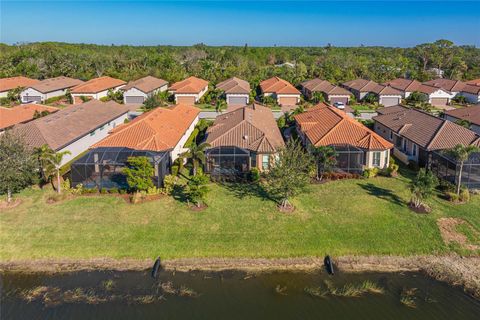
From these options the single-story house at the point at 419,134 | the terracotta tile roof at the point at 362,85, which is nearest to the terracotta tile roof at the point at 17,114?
the single-story house at the point at 419,134

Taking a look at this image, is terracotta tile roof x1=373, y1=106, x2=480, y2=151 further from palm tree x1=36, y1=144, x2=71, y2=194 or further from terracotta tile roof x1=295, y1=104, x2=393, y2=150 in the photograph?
palm tree x1=36, y1=144, x2=71, y2=194

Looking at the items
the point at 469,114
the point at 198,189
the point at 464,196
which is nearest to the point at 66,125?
the point at 198,189

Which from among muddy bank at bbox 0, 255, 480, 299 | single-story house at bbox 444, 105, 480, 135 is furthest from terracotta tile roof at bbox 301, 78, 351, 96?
muddy bank at bbox 0, 255, 480, 299

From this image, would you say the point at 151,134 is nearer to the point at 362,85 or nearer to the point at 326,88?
the point at 326,88

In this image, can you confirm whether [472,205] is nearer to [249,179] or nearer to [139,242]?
[249,179]

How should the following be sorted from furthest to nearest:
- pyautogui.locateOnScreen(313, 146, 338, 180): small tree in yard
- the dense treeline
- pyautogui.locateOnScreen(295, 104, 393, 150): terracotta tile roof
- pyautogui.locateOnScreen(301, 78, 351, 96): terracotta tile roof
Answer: the dense treeline < pyautogui.locateOnScreen(301, 78, 351, 96): terracotta tile roof < pyautogui.locateOnScreen(295, 104, 393, 150): terracotta tile roof < pyautogui.locateOnScreen(313, 146, 338, 180): small tree in yard

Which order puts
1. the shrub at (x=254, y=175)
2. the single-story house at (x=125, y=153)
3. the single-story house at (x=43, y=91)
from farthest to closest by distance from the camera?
the single-story house at (x=43, y=91) → the shrub at (x=254, y=175) → the single-story house at (x=125, y=153)

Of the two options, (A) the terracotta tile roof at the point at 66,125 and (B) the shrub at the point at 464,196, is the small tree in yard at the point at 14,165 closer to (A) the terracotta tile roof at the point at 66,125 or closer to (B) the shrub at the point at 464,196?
(A) the terracotta tile roof at the point at 66,125
